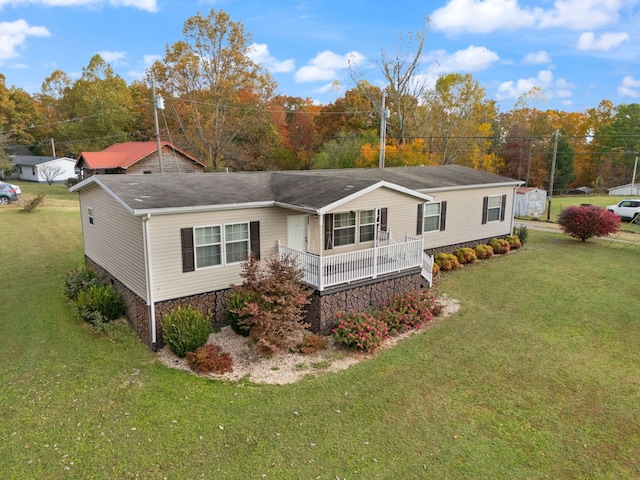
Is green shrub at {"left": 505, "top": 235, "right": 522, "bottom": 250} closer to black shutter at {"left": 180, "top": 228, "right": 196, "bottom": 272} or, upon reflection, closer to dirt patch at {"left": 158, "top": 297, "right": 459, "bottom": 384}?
dirt patch at {"left": 158, "top": 297, "right": 459, "bottom": 384}

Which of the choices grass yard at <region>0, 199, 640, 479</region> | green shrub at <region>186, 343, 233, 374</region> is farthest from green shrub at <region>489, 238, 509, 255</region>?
green shrub at <region>186, 343, 233, 374</region>

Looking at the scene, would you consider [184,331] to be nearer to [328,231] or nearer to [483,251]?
[328,231]

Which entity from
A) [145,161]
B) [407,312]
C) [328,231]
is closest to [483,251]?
[407,312]

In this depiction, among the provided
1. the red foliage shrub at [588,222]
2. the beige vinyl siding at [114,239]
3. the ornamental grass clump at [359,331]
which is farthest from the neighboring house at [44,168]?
the red foliage shrub at [588,222]

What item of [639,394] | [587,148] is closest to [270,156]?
[639,394]

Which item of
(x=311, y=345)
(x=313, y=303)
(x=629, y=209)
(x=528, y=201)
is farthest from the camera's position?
(x=528, y=201)

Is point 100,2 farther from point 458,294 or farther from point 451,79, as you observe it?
point 451,79
